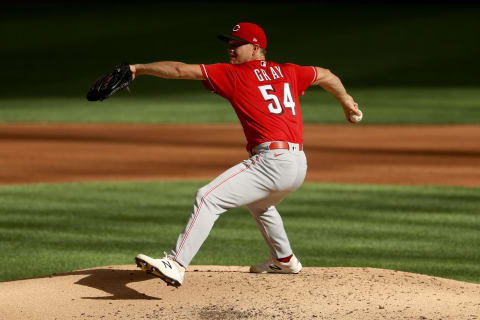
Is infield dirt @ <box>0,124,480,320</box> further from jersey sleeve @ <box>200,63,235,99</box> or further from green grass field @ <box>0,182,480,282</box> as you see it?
jersey sleeve @ <box>200,63,235,99</box>

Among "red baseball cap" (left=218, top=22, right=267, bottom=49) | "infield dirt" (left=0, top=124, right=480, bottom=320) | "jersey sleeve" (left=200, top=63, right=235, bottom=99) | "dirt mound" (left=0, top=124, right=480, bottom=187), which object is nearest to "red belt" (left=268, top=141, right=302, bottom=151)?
"jersey sleeve" (left=200, top=63, right=235, bottom=99)

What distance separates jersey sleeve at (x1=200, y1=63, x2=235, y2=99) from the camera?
641cm

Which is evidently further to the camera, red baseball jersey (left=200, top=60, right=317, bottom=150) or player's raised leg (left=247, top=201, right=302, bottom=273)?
player's raised leg (left=247, top=201, right=302, bottom=273)

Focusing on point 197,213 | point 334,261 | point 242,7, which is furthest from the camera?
point 242,7

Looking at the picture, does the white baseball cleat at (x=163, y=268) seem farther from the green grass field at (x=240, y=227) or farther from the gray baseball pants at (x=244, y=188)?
the green grass field at (x=240, y=227)

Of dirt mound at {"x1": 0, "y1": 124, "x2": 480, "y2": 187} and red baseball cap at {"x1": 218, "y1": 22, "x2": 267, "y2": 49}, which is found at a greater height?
red baseball cap at {"x1": 218, "y1": 22, "x2": 267, "y2": 49}

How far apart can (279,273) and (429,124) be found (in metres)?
13.7

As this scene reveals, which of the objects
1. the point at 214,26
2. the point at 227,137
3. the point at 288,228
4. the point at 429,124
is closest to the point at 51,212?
the point at 288,228

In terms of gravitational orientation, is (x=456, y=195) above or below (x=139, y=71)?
below

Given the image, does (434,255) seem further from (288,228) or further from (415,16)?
(415,16)

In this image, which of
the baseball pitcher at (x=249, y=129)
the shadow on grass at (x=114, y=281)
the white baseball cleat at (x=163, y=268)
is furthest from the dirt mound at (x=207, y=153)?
the white baseball cleat at (x=163, y=268)

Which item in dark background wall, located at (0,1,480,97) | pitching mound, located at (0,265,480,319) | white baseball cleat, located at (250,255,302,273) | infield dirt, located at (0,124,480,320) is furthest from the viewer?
A: dark background wall, located at (0,1,480,97)

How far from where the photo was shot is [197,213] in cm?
618

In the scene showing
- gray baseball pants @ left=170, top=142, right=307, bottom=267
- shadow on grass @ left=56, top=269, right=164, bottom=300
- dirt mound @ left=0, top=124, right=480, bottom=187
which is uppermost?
gray baseball pants @ left=170, top=142, right=307, bottom=267
